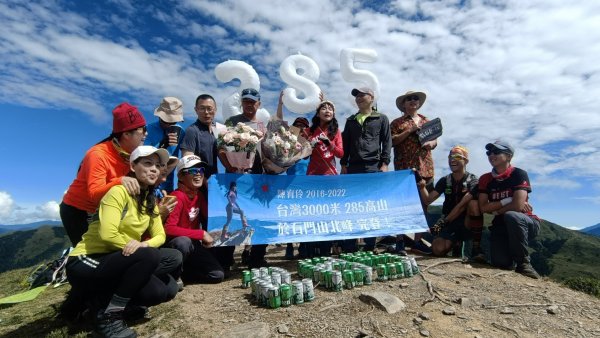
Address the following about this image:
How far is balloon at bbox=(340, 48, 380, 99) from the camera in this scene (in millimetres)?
9297

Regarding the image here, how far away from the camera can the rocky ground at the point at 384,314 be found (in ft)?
14.6

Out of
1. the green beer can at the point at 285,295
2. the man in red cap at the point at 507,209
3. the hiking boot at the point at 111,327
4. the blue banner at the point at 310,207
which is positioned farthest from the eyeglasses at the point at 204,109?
the man in red cap at the point at 507,209

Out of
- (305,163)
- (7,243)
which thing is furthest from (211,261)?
(7,243)

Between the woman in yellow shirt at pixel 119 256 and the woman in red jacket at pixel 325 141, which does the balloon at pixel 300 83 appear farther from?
the woman in yellow shirt at pixel 119 256

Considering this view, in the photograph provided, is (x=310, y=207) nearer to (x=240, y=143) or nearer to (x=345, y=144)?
(x=345, y=144)

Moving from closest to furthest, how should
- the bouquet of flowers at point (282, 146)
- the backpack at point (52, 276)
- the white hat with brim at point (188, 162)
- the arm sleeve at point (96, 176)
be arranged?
the arm sleeve at point (96, 176) → the white hat with brim at point (188, 162) → the bouquet of flowers at point (282, 146) → the backpack at point (52, 276)

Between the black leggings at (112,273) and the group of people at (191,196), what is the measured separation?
Answer: 13 millimetres

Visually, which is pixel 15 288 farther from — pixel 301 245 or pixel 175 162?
pixel 301 245

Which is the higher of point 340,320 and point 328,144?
point 328,144

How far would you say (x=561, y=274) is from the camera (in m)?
101

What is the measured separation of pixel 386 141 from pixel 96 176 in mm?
6248

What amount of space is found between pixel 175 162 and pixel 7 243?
8683 inches

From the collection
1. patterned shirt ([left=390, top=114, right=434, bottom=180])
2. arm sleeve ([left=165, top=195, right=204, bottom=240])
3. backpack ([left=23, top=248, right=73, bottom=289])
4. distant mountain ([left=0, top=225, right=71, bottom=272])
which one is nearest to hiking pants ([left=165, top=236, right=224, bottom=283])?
arm sleeve ([left=165, top=195, right=204, bottom=240])

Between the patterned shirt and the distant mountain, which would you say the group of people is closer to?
the patterned shirt
